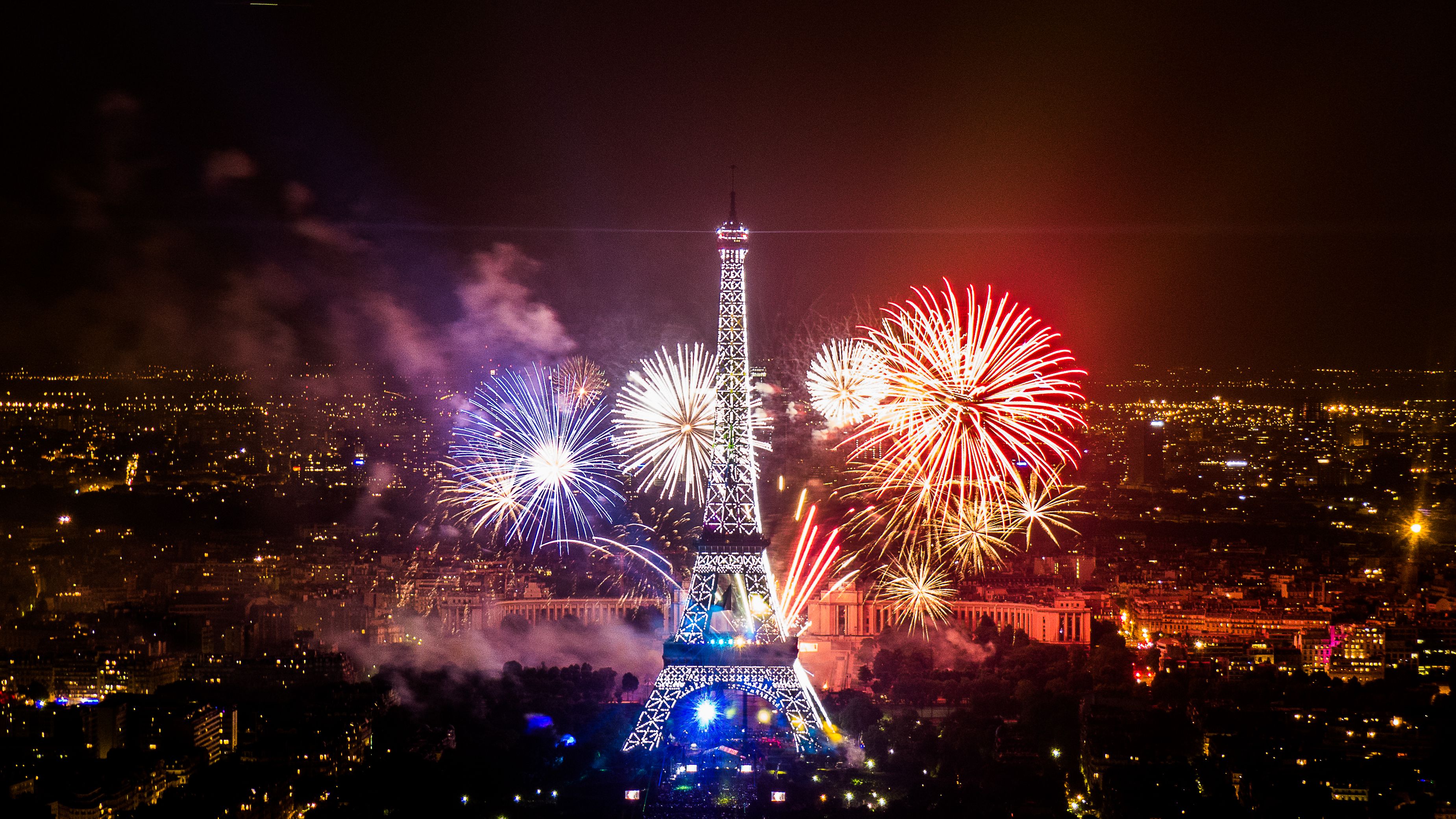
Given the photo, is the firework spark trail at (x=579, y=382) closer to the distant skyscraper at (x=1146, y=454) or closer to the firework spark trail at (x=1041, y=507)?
the firework spark trail at (x=1041, y=507)

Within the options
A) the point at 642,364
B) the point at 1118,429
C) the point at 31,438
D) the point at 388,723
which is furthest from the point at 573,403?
the point at 1118,429

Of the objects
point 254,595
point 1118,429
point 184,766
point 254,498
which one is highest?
point 1118,429

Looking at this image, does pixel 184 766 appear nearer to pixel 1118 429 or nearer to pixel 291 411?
pixel 291 411

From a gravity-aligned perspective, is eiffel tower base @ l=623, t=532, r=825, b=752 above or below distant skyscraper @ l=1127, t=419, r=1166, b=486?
below

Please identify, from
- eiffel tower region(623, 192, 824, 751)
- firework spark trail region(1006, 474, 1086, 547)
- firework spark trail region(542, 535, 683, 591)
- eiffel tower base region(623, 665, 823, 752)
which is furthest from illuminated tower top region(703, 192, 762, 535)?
firework spark trail region(1006, 474, 1086, 547)

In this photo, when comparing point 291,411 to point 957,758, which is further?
point 291,411

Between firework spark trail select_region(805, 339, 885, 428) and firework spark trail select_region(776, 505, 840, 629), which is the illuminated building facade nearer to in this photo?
firework spark trail select_region(776, 505, 840, 629)

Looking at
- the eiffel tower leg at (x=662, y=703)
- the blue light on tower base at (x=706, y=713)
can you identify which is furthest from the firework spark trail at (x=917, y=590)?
the eiffel tower leg at (x=662, y=703)

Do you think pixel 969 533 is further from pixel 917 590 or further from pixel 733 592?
pixel 733 592
